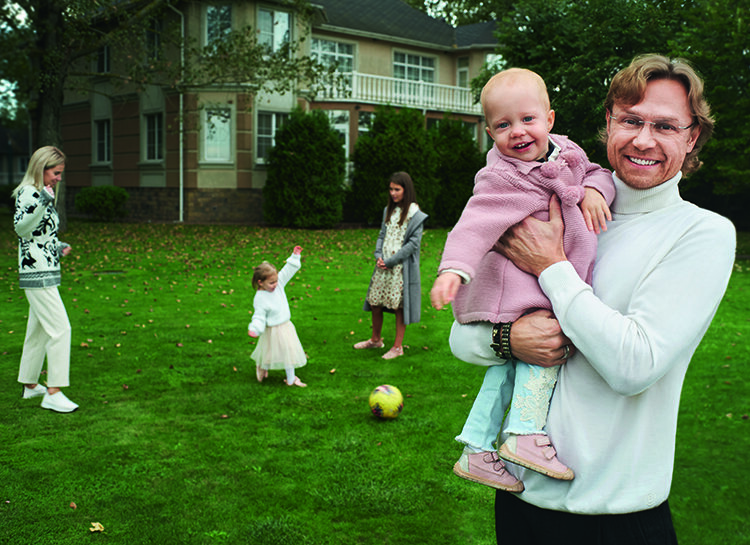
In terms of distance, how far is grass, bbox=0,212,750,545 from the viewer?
4.93 m

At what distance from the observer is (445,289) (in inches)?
86.4

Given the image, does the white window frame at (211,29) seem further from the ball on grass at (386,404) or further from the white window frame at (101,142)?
the ball on grass at (386,404)

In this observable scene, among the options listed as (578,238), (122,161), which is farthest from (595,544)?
(122,161)

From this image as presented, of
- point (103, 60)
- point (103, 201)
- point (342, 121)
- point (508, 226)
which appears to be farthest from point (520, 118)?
point (103, 60)

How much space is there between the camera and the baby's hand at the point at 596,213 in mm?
2213

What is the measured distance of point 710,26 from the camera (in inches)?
254

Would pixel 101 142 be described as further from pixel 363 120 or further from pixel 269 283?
pixel 269 283

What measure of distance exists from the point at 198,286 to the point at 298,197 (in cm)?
1264

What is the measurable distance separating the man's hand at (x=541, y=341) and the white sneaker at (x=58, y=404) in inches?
239

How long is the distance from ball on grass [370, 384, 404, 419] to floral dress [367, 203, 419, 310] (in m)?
2.60

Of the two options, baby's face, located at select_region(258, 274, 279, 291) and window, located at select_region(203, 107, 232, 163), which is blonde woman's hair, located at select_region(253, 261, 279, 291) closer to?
baby's face, located at select_region(258, 274, 279, 291)

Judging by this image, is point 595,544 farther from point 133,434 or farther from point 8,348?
point 8,348

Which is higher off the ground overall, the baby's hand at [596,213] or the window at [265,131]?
the window at [265,131]

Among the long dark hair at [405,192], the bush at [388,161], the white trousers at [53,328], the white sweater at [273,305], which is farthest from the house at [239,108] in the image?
the white trousers at [53,328]
